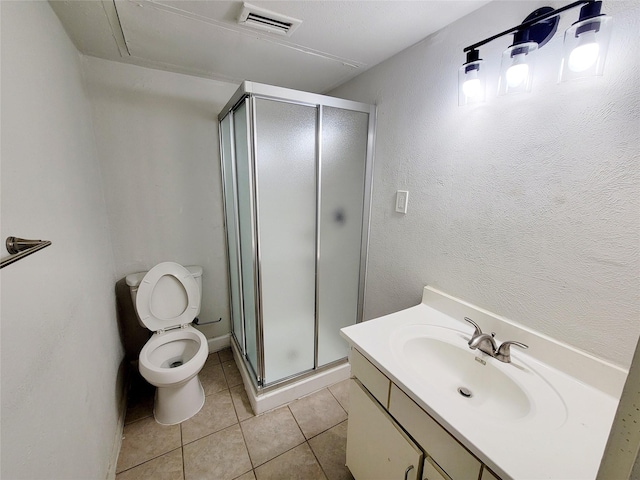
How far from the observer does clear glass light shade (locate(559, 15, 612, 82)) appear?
0.74 m

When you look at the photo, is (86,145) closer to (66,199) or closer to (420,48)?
(66,199)

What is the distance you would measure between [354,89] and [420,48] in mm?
571

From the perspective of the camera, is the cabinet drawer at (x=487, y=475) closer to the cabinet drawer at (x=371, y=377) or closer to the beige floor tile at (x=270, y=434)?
the cabinet drawer at (x=371, y=377)

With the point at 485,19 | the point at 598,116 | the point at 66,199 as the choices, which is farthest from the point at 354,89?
the point at 66,199

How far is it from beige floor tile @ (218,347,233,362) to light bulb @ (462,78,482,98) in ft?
7.92

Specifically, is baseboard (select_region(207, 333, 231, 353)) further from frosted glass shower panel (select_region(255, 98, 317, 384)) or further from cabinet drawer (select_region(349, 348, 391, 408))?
cabinet drawer (select_region(349, 348, 391, 408))

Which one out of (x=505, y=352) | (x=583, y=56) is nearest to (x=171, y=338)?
(x=505, y=352)

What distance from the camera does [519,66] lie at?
0.90m

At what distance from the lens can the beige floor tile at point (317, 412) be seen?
5.26ft

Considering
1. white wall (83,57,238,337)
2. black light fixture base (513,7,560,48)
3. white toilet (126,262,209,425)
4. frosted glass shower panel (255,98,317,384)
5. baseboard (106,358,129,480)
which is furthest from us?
white wall (83,57,238,337)

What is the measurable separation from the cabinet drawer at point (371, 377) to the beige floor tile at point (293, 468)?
0.67 meters

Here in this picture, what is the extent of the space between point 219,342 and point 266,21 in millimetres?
2312

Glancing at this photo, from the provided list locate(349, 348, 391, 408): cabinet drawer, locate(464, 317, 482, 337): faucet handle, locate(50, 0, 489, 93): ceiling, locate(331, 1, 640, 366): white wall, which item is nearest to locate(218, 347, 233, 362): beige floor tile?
locate(349, 348, 391, 408): cabinet drawer

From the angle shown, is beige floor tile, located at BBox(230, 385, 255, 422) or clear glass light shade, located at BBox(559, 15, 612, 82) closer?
clear glass light shade, located at BBox(559, 15, 612, 82)
